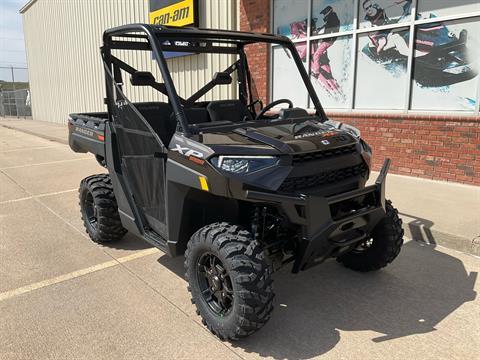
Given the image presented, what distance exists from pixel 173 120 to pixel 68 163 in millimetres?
7357

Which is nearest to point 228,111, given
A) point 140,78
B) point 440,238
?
point 140,78

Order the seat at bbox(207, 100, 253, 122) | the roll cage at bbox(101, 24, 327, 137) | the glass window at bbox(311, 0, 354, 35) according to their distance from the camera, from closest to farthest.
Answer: the roll cage at bbox(101, 24, 327, 137) < the seat at bbox(207, 100, 253, 122) < the glass window at bbox(311, 0, 354, 35)

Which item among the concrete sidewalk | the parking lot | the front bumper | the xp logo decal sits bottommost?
the parking lot

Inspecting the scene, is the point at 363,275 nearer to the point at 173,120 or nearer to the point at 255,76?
the point at 173,120

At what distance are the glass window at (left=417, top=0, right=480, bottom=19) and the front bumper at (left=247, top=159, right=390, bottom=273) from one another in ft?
15.3

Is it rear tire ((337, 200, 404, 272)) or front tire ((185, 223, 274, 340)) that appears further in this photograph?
rear tire ((337, 200, 404, 272))

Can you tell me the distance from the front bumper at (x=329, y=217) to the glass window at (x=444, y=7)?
15.3 ft

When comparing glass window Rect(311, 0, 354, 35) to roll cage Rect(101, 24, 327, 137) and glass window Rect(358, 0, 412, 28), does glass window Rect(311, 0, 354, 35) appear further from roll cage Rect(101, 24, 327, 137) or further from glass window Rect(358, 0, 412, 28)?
roll cage Rect(101, 24, 327, 137)

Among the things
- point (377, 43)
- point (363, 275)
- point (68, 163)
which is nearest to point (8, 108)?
point (68, 163)

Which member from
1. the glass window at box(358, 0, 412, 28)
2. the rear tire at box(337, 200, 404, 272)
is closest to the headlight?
the rear tire at box(337, 200, 404, 272)

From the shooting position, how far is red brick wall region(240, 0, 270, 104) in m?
9.47

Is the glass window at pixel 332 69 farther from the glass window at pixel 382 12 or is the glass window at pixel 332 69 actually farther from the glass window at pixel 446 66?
the glass window at pixel 446 66

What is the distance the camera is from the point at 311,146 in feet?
9.70

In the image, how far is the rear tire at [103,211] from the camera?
4.45 meters
